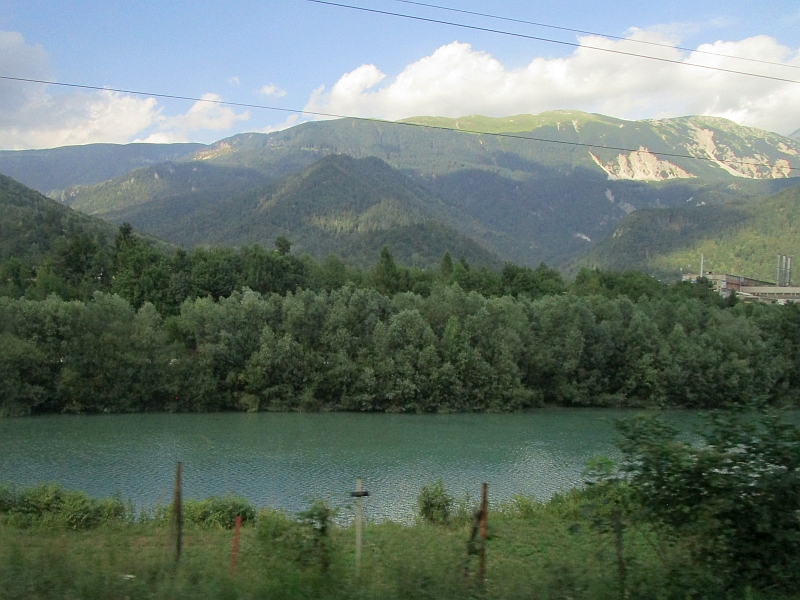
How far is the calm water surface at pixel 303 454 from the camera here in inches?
768

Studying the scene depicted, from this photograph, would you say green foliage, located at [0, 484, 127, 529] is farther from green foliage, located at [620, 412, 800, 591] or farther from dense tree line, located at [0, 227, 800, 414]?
dense tree line, located at [0, 227, 800, 414]

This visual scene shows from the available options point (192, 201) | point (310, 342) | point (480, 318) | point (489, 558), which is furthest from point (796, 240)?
point (192, 201)

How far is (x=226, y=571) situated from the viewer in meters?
6.06

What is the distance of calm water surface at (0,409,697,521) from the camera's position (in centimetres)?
1950

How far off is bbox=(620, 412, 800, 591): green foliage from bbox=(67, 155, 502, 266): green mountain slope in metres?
99.0

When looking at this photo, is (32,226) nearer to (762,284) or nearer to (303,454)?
(303,454)

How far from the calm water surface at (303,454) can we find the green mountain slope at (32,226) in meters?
41.1

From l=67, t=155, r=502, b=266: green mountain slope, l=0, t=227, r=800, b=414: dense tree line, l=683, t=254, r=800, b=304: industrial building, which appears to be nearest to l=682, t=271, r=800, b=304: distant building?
l=683, t=254, r=800, b=304: industrial building

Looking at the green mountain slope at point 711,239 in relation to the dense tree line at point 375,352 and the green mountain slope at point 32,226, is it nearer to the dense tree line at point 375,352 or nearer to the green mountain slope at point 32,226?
the dense tree line at point 375,352

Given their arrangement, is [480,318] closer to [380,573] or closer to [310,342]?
[310,342]

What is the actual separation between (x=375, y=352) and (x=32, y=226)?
180ft

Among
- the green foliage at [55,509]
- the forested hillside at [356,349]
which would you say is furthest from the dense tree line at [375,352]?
the green foliage at [55,509]

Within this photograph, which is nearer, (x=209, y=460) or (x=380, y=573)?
(x=380, y=573)

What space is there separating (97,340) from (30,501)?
2818 centimetres
